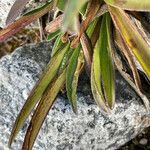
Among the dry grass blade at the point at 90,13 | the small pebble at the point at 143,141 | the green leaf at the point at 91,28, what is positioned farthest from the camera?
the small pebble at the point at 143,141

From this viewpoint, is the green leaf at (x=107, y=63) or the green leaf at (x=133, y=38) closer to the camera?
the green leaf at (x=133, y=38)

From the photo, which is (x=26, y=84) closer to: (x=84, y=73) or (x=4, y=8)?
(x=84, y=73)

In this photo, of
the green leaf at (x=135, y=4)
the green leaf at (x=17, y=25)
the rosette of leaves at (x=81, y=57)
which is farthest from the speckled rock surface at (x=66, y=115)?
the green leaf at (x=135, y=4)

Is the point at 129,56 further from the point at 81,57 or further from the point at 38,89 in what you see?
the point at 38,89

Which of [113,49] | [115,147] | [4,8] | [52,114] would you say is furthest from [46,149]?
[4,8]

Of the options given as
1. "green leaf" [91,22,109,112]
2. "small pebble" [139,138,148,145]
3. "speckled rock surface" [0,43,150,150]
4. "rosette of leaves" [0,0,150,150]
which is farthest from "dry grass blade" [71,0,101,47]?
"small pebble" [139,138,148,145]

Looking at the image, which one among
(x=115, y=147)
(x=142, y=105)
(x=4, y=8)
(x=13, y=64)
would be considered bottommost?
(x=115, y=147)

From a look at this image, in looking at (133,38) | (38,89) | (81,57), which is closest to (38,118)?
(38,89)

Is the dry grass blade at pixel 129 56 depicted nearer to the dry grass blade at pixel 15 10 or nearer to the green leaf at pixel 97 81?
the green leaf at pixel 97 81
